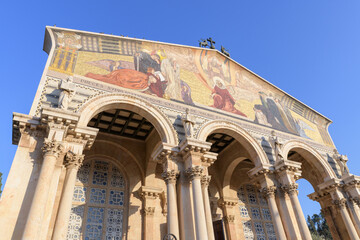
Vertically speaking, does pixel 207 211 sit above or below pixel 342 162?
below

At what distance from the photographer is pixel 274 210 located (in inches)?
527

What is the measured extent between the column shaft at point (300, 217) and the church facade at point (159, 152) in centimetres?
6

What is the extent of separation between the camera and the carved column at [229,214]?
1621 centimetres

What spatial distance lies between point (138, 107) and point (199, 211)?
17.7 ft

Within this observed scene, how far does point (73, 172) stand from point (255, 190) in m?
14.2

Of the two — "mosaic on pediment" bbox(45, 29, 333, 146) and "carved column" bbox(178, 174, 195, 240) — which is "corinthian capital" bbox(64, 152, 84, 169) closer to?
"mosaic on pediment" bbox(45, 29, 333, 146)

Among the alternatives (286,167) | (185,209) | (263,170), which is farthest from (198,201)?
(286,167)

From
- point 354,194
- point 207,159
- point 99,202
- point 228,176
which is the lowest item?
point 99,202

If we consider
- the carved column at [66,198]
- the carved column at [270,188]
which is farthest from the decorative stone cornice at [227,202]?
the carved column at [66,198]

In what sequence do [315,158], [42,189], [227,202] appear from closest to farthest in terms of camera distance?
1. [42,189]
2. [227,202]
3. [315,158]

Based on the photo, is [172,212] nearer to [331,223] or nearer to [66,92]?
[66,92]

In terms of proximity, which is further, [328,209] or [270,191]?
[328,209]

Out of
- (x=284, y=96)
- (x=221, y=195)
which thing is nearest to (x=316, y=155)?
(x=284, y=96)

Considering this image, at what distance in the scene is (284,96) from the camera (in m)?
19.8
